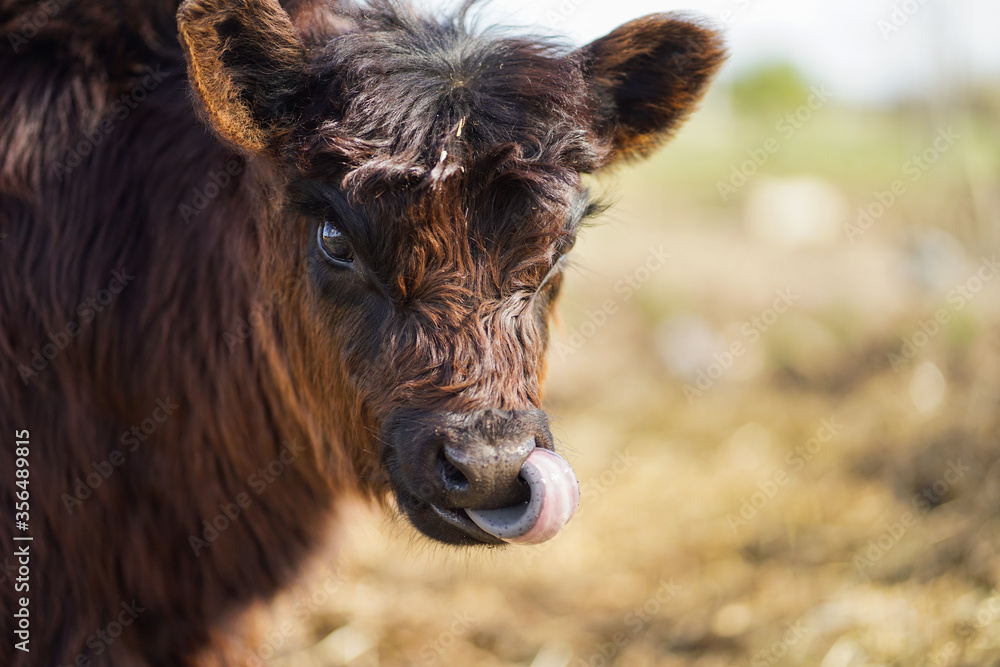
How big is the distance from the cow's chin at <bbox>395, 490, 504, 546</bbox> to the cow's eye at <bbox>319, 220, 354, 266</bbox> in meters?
0.85

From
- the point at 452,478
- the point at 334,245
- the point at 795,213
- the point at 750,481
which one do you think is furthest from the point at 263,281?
the point at 795,213

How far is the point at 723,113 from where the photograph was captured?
20094 mm

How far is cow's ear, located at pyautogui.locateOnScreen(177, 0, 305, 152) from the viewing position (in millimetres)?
2322

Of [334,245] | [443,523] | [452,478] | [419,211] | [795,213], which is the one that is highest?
[419,211]

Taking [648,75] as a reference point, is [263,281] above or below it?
below

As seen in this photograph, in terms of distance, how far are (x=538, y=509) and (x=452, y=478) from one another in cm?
30

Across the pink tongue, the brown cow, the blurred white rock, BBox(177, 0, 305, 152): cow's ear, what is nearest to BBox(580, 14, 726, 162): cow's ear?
the brown cow

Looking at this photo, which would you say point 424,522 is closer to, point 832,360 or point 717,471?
point 717,471

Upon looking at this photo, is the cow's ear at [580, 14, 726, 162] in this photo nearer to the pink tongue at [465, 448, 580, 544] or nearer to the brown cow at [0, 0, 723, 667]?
the brown cow at [0, 0, 723, 667]

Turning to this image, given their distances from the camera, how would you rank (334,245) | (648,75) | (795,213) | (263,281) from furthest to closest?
(795,213)
(648,75)
(263,281)
(334,245)

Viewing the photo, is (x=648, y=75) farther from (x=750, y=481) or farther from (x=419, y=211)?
(x=750, y=481)

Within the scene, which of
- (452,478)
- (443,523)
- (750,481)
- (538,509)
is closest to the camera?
(538,509)

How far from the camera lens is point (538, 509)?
7.27ft

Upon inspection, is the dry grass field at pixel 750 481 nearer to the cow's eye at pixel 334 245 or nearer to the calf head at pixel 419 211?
the calf head at pixel 419 211
